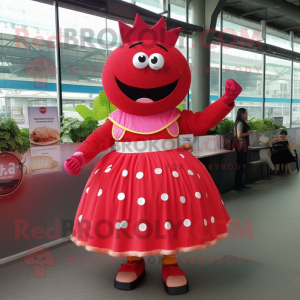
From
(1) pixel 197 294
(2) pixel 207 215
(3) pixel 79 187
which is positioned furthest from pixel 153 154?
(3) pixel 79 187

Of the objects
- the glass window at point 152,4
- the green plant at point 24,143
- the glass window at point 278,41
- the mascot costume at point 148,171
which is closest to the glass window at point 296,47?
the glass window at point 278,41

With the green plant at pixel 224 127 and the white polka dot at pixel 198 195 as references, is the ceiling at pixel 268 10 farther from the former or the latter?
the white polka dot at pixel 198 195

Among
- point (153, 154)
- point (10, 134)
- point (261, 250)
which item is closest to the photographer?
point (153, 154)

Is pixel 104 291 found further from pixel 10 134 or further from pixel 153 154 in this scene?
pixel 10 134

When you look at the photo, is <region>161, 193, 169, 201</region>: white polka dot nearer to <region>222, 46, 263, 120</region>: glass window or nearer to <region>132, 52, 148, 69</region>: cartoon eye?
<region>132, 52, 148, 69</region>: cartoon eye

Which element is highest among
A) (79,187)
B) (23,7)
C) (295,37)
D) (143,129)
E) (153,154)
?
(295,37)

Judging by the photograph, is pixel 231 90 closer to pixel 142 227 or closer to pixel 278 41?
pixel 142 227

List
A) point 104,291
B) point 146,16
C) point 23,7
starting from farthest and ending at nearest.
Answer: point 146,16 → point 23,7 → point 104,291

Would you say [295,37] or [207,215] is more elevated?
[295,37]

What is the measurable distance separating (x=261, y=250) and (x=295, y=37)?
8.62m

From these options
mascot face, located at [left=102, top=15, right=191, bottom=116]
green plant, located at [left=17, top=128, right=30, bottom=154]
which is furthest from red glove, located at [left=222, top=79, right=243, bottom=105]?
green plant, located at [left=17, top=128, right=30, bottom=154]

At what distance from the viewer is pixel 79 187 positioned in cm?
362

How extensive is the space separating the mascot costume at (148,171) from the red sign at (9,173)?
0.85 metres

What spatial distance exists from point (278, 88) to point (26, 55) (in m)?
7.77
